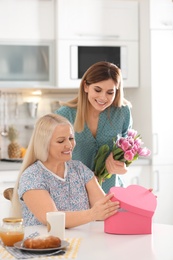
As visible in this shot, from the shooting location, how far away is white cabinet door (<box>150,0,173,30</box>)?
5113mm

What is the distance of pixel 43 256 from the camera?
2.17 meters

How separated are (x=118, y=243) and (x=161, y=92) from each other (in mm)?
2900

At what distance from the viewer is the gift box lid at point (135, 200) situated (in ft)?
8.42

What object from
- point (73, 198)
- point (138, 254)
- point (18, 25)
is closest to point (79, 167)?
point (73, 198)

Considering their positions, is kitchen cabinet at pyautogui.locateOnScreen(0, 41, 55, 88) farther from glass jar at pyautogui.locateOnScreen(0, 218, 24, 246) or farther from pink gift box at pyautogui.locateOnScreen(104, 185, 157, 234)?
glass jar at pyautogui.locateOnScreen(0, 218, 24, 246)

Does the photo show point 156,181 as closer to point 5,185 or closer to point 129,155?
point 5,185

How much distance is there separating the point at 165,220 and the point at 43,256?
10.2 feet

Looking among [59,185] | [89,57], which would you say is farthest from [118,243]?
[89,57]

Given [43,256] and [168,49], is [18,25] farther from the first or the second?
[43,256]

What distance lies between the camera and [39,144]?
9.27ft

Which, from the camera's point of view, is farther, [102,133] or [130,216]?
[102,133]

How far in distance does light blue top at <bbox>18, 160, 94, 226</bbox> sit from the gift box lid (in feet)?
1.01

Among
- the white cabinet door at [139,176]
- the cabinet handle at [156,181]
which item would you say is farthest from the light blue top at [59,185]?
the cabinet handle at [156,181]

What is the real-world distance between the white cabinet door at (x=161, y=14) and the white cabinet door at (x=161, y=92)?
0.05 meters
